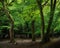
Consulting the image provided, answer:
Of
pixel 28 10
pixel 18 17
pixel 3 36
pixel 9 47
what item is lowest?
pixel 3 36

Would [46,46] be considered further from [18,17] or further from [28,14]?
[18,17]

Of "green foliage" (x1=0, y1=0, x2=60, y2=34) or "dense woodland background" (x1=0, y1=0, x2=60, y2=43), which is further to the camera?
"green foliage" (x1=0, y1=0, x2=60, y2=34)

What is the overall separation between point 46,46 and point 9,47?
343 cm

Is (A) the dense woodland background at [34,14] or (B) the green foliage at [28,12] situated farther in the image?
(B) the green foliage at [28,12]

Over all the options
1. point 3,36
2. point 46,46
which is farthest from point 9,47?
point 3,36

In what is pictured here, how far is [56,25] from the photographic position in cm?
2025

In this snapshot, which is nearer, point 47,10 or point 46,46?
point 46,46

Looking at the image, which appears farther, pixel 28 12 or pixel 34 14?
pixel 28 12

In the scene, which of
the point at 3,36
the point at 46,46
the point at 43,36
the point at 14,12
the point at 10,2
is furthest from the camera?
the point at 3,36

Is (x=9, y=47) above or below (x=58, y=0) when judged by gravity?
below

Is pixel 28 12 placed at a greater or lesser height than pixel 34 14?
greater

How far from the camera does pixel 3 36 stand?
30047 mm

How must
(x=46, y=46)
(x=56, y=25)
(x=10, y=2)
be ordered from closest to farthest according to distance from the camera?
(x=46, y=46)
(x=10, y=2)
(x=56, y=25)

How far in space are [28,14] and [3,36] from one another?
12988mm
